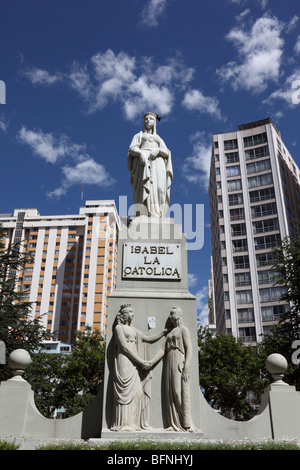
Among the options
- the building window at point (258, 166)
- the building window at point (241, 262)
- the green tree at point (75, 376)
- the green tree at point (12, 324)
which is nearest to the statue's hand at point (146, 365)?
the green tree at point (12, 324)

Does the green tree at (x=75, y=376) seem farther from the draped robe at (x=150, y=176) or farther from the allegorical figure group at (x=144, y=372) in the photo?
the allegorical figure group at (x=144, y=372)

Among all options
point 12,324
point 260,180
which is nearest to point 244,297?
point 260,180

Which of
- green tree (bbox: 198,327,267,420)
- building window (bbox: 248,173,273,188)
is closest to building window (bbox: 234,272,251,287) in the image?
building window (bbox: 248,173,273,188)

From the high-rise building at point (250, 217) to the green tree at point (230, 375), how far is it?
30.2m

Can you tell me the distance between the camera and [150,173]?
12023mm

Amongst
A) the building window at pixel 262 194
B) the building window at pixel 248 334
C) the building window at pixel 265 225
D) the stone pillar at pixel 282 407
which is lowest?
the stone pillar at pixel 282 407

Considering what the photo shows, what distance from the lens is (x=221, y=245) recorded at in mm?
71750

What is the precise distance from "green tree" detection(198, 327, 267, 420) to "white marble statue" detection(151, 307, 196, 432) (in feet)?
82.5

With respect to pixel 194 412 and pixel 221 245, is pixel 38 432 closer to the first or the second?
pixel 194 412

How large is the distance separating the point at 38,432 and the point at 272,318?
5905 cm

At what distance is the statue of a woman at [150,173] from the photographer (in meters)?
11.8

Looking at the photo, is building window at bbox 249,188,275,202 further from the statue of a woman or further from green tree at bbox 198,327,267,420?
the statue of a woman

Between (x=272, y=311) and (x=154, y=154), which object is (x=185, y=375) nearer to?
(x=154, y=154)
